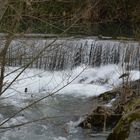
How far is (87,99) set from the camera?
11.4m

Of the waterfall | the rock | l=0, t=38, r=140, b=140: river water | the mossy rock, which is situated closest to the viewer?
the mossy rock

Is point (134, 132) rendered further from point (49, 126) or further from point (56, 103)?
point (56, 103)

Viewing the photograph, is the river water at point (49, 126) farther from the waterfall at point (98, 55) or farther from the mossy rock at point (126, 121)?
the waterfall at point (98, 55)

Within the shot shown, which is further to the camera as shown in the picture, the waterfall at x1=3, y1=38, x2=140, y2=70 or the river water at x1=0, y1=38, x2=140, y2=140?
the waterfall at x1=3, y1=38, x2=140, y2=70

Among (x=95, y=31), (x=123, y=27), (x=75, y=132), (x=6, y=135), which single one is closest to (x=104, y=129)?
(x=75, y=132)

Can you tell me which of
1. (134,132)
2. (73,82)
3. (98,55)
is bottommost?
(134,132)

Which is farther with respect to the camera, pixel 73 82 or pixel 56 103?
pixel 73 82

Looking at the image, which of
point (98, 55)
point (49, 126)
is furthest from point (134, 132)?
point (98, 55)

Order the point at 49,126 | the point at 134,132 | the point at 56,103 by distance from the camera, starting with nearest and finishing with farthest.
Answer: the point at 134,132, the point at 49,126, the point at 56,103

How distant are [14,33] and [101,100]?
752 cm

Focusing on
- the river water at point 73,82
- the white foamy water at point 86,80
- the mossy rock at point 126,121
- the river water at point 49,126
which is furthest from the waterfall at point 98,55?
the mossy rock at point 126,121

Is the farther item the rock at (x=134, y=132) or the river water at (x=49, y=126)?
the river water at (x=49, y=126)

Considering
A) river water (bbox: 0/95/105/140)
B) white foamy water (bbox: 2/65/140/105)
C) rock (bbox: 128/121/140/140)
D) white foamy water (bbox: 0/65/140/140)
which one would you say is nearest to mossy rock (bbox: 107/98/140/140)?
white foamy water (bbox: 0/65/140/140)

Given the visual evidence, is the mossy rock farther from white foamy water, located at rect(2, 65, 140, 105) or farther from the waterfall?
the waterfall
